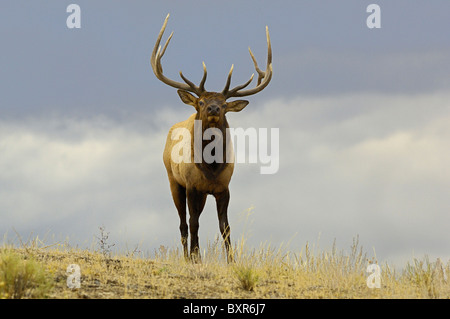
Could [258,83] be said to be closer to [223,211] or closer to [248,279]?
[223,211]

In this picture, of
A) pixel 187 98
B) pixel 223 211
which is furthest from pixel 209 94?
pixel 223 211

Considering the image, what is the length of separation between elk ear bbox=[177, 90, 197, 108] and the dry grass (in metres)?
2.85

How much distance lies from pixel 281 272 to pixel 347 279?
124 cm

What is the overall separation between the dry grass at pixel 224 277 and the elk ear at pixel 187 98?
2.85 metres

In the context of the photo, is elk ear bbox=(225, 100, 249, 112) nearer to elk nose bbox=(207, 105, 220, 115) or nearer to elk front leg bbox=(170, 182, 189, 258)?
elk nose bbox=(207, 105, 220, 115)

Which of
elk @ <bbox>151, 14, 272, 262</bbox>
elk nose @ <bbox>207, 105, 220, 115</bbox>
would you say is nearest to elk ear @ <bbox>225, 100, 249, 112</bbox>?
elk @ <bbox>151, 14, 272, 262</bbox>

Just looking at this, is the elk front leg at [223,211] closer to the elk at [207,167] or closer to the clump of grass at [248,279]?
the elk at [207,167]

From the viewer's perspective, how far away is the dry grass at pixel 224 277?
25.7 feet

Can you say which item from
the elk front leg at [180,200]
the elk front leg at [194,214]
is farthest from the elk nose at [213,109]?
the elk front leg at [180,200]

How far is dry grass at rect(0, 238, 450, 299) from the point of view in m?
7.83

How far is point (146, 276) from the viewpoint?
28.6 feet
